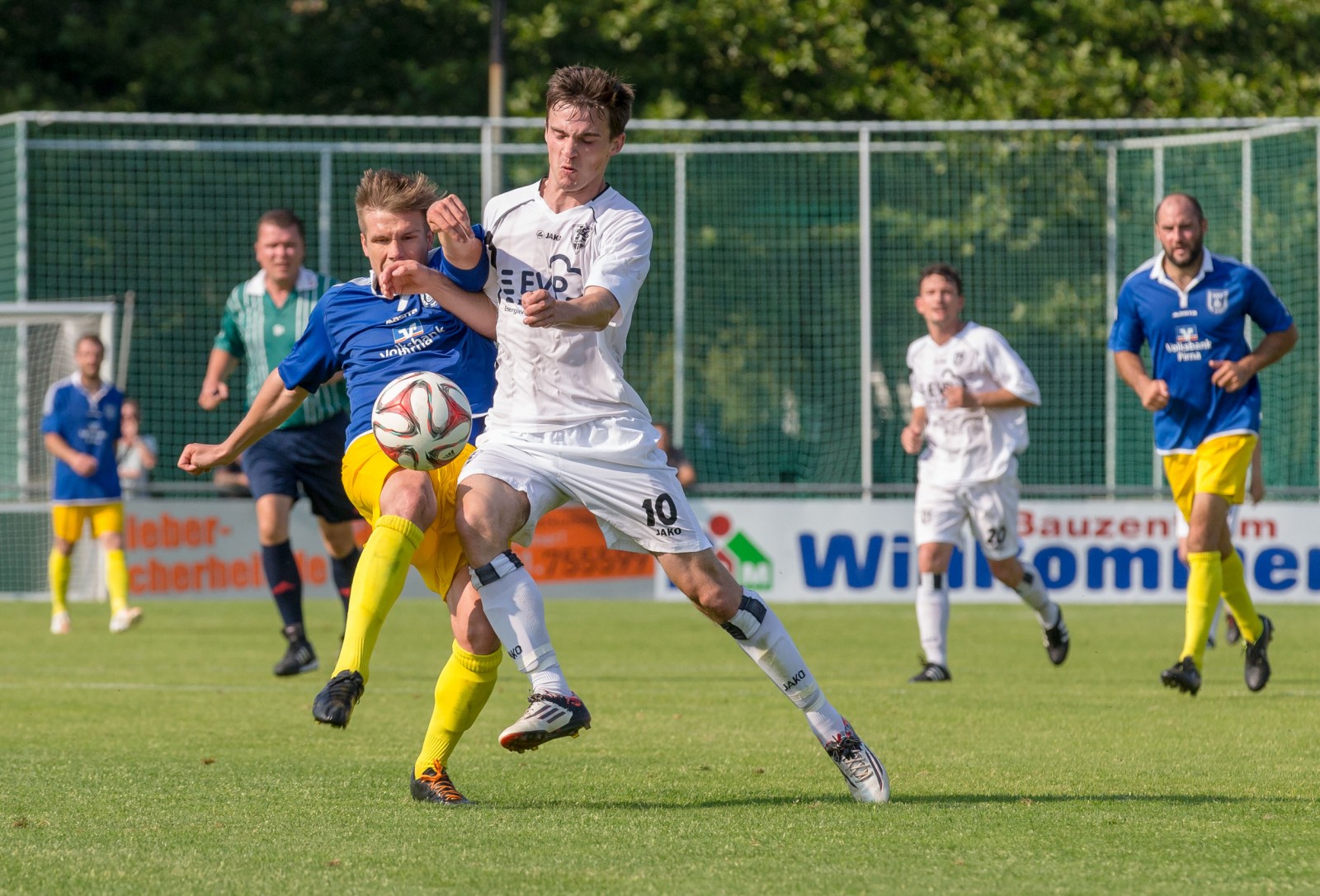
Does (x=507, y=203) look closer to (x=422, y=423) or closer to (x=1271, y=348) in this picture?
(x=422, y=423)

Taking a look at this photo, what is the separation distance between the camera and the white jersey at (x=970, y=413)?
31.7 ft

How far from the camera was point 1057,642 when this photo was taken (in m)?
9.84

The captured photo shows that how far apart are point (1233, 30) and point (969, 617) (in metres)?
12.1

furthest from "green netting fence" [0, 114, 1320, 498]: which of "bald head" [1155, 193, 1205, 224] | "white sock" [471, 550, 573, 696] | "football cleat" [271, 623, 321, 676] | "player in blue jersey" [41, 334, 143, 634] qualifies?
"white sock" [471, 550, 573, 696]

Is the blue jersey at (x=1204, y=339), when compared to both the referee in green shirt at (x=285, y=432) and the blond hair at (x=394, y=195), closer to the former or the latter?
the referee in green shirt at (x=285, y=432)

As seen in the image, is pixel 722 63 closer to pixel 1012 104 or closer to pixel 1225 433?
pixel 1012 104

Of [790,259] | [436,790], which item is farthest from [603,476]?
[790,259]

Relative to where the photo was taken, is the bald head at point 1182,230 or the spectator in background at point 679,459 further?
the spectator in background at point 679,459

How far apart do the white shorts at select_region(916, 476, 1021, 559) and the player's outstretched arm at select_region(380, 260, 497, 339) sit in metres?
4.96

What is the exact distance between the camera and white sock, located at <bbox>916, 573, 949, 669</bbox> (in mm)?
9273

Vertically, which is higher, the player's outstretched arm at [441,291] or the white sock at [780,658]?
the player's outstretched arm at [441,291]

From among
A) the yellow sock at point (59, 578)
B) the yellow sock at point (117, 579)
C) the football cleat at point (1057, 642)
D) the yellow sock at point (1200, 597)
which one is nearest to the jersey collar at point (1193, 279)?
the yellow sock at point (1200, 597)

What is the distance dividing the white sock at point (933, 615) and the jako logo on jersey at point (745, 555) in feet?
21.4

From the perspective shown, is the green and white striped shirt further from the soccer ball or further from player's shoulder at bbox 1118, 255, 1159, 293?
the soccer ball
